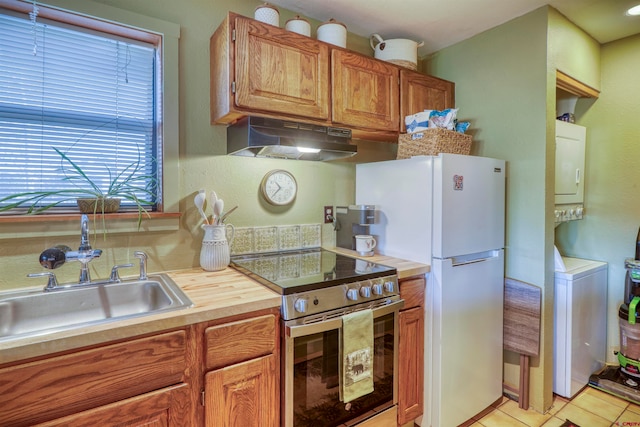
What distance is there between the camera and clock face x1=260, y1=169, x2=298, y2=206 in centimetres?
204

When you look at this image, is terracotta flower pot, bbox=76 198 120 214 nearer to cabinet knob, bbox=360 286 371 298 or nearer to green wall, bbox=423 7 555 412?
cabinet knob, bbox=360 286 371 298

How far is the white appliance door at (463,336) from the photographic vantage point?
1.79 meters

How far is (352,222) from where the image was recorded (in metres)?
2.19

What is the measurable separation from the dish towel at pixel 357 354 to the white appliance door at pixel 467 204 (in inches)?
23.2

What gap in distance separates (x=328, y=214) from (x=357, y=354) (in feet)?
3.48

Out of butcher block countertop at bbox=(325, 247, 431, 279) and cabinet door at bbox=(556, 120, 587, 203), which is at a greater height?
cabinet door at bbox=(556, 120, 587, 203)

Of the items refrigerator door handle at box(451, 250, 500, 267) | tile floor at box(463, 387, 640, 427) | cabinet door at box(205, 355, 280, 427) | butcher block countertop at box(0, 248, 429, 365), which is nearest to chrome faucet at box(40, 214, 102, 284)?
butcher block countertop at box(0, 248, 429, 365)

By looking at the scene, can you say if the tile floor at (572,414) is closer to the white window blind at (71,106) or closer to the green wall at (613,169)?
the green wall at (613,169)

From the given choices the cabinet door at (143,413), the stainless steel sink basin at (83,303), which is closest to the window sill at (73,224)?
the stainless steel sink basin at (83,303)

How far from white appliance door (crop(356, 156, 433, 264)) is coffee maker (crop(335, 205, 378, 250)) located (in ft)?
0.32

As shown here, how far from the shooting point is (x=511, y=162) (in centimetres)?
217

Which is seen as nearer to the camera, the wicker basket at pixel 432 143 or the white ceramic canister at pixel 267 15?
the white ceramic canister at pixel 267 15

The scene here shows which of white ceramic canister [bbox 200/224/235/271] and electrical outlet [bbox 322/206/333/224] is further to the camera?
electrical outlet [bbox 322/206/333/224]

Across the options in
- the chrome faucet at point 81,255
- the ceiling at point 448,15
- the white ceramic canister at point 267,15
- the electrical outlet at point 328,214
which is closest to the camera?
the chrome faucet at point 81,255
